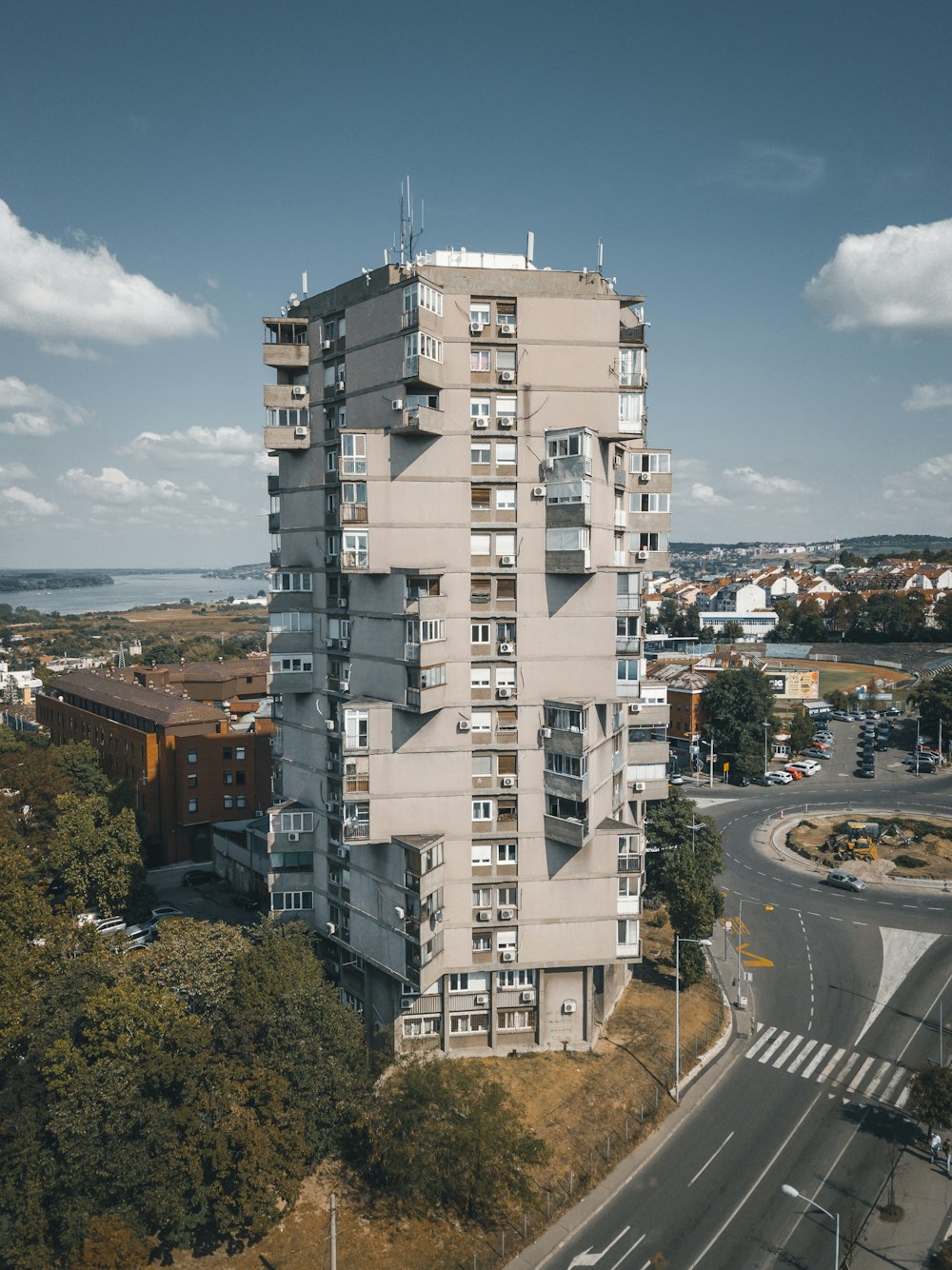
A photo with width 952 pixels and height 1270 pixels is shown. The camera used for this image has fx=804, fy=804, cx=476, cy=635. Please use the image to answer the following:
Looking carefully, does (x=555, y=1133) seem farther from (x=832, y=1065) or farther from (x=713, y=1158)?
(x=832, y=1065)

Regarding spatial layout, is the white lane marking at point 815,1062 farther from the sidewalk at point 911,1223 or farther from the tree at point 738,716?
the tree at point 738,716

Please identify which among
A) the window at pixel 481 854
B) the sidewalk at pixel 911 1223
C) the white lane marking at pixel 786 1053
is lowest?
the white lane marking at pixel 786 1053

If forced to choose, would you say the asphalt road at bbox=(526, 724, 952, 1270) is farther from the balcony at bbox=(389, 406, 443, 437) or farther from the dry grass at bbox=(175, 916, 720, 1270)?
the balcony at bbox=(389, 406, 443, 437)

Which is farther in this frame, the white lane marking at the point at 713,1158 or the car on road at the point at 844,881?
the car on road at the point at 844,881

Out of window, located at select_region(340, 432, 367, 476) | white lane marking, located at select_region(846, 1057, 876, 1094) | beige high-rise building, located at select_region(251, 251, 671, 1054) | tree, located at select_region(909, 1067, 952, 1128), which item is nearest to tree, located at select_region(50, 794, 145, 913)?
beige high-rise building, located at select_region(251, 251, 671, 1054)

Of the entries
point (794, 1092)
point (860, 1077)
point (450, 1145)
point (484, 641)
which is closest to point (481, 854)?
point (484, 641)

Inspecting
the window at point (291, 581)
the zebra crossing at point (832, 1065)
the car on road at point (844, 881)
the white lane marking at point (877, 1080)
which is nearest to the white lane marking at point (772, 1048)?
the zebra crossing at point (832, 1065)
